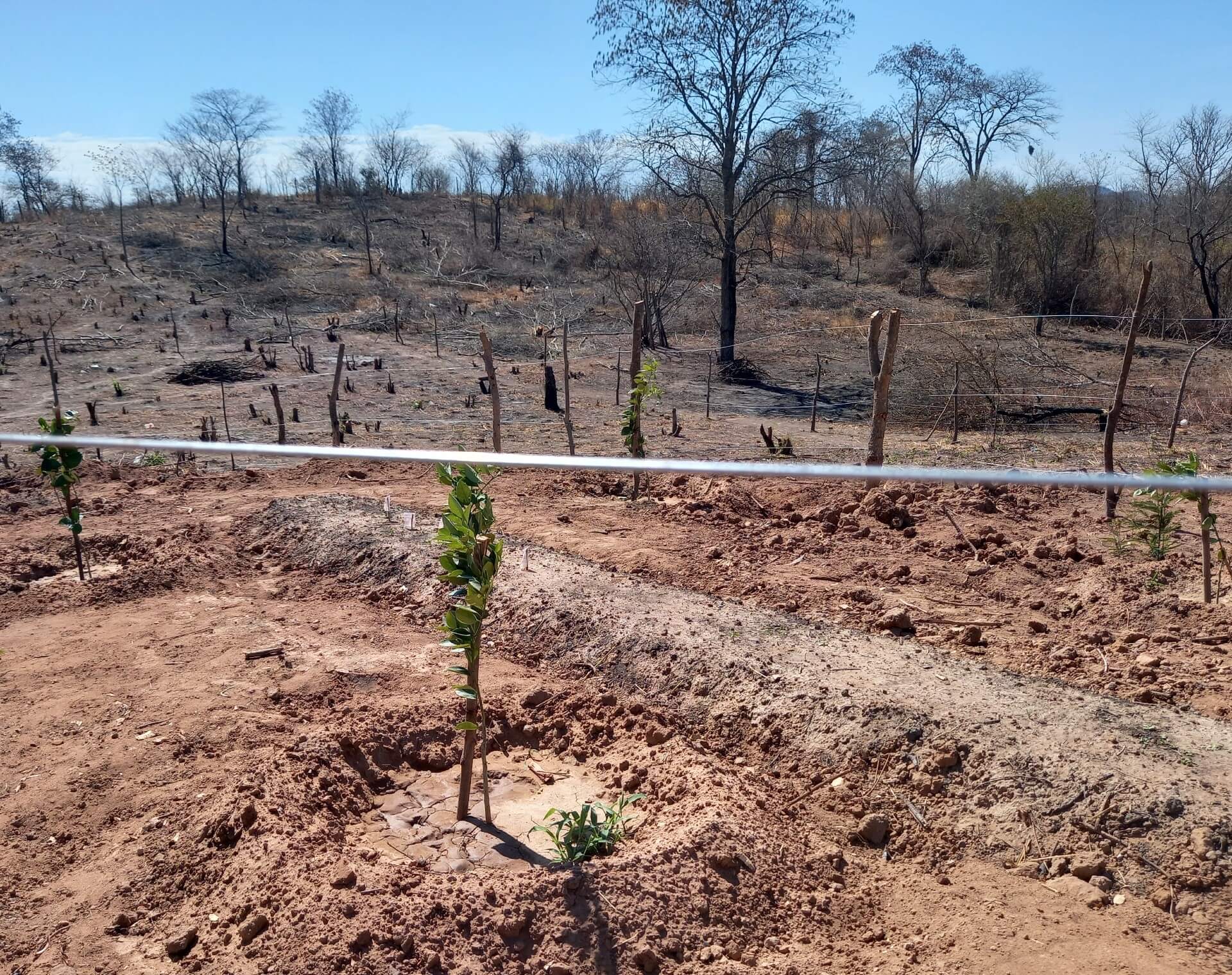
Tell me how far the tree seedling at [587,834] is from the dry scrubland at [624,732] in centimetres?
13

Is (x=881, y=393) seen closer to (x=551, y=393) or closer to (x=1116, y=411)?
(x=1116, y=411)

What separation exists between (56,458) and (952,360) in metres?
13.7

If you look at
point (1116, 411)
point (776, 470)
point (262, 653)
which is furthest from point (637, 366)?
point (776, 470)

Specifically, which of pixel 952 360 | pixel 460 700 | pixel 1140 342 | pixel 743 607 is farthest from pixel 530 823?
pixel 1140 342

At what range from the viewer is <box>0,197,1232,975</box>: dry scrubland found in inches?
120

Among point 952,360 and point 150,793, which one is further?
point 952,360

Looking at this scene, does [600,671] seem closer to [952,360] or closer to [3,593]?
[3,593]

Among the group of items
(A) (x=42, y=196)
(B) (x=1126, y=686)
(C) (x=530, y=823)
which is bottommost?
(C) (x=530, y=823)

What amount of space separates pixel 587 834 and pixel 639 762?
75cm

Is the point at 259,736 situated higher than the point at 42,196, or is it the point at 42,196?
the point at 42,196

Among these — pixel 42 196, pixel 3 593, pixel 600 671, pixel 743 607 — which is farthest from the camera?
pixel 42 196

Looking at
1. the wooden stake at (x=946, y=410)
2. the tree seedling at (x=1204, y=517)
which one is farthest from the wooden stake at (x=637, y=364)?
the tree seedling at (x=1204, y=517)

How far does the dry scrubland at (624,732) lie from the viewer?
120 inches

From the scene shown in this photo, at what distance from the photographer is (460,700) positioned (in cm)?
452
